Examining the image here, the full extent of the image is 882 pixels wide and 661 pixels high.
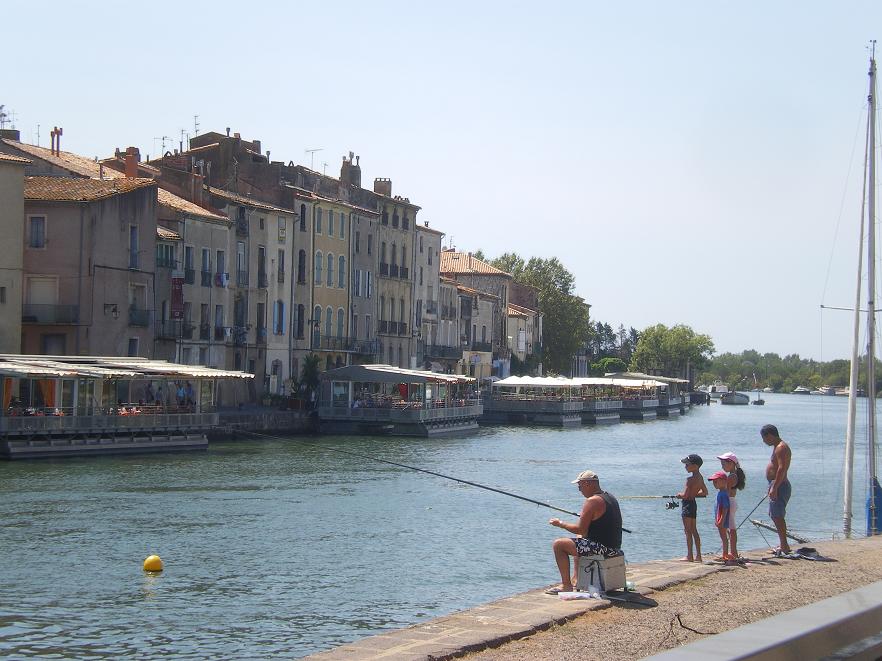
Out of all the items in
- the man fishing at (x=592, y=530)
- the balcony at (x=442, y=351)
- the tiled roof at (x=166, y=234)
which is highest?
the tiled roof at (x=166, y=234)

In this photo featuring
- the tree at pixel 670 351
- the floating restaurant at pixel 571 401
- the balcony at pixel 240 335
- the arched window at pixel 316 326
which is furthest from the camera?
the tree at pixel 670 351

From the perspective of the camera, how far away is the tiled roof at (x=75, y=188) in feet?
158

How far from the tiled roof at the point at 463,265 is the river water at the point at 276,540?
6335cm

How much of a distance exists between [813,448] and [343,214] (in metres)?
29.1

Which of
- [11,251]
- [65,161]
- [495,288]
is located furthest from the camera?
[495,288]

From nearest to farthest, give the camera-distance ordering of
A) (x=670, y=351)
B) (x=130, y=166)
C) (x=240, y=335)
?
1. (x=130, y=166)
2. (x=240, y=335)
3. (x=670, y=351)

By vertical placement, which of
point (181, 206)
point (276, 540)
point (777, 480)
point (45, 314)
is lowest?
point (276, 540)

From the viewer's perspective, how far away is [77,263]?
48375mm

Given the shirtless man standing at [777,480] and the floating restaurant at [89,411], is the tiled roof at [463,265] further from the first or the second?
the shirtless man standing at [777,480]

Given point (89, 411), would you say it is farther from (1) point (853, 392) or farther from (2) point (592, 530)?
(2) point (592, 530)

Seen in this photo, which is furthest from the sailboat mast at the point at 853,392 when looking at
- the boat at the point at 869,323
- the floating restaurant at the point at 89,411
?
the floating restaurant at the point at 89,411

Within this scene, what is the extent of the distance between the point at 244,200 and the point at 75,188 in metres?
15.3

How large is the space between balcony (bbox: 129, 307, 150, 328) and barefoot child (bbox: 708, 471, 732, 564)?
38.6 metres

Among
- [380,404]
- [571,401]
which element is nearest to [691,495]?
[380,404]
